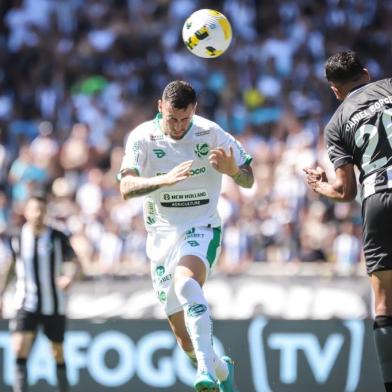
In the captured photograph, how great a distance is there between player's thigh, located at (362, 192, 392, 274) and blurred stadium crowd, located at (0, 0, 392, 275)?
6758 millimetres

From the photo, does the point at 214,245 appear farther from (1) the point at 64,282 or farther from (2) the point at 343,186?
(1) the point at 64,282

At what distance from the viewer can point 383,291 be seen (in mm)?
7641

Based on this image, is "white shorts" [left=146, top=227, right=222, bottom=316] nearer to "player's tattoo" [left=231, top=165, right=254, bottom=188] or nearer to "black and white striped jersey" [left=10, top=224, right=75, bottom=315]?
"player's tattoo" [left=231, top=165, right=254, bottom=188]

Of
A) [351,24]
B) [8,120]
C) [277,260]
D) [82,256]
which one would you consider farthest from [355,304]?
[8,120]

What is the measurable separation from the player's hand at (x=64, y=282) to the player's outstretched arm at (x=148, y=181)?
3.35 metres

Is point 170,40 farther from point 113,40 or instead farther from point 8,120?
point 8,120

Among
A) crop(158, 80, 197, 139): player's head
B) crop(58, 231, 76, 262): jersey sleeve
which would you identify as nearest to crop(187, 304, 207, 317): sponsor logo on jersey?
crop(158, 80, 197, 139): player's head

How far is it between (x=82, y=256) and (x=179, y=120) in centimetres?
764

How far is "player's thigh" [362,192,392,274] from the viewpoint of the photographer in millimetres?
7621

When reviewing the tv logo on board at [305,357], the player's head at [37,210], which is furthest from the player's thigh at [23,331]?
the tv logo on board at [305,357]

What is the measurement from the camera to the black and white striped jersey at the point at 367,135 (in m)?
7.68

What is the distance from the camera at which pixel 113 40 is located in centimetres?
1986

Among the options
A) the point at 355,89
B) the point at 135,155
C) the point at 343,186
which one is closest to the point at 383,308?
the point at 343,186

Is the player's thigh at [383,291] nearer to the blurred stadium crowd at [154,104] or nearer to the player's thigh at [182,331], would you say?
the player's thigh at [182,331]
